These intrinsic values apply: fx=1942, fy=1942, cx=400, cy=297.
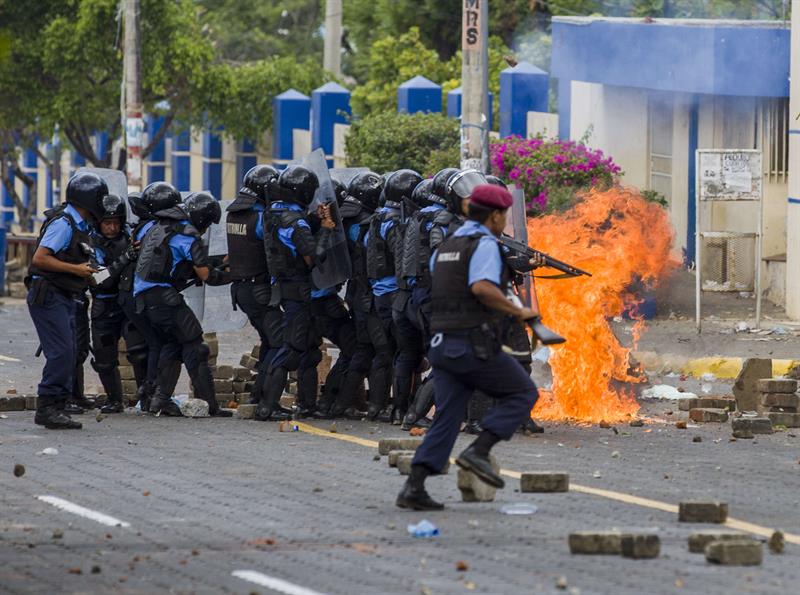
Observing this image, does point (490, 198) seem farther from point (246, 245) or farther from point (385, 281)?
point (246, 245)

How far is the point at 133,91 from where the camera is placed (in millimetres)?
31172

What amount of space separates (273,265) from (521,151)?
10.5 m

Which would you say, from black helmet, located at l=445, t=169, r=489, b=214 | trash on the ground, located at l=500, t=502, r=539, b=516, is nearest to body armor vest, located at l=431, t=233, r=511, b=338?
trash on the ground, located at l=500, t=502, r=539, b=516

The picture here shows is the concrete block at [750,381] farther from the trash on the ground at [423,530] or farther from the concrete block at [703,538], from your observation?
the concrete block at [703,538]

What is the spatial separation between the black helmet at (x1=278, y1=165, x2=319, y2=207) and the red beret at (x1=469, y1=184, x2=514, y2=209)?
406 centimetres

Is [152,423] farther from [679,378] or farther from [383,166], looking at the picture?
[383,166]

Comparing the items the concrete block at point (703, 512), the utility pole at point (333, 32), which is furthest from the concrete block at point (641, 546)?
the utility pole at point (333, 32)

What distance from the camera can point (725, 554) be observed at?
27.8ft

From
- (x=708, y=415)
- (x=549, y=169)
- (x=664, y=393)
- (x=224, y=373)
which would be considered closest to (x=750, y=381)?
(x=708, y=415)

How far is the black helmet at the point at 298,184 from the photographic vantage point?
14023mm

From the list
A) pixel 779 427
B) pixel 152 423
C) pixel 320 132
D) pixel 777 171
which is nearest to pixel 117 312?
pixel 152 423

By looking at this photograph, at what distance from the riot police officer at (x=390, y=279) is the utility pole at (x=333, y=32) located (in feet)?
90.8

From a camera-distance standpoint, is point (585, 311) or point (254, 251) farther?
point (585, 311)

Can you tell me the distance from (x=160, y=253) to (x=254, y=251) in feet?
2.28
